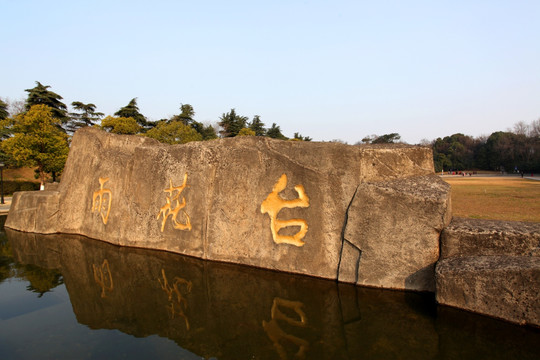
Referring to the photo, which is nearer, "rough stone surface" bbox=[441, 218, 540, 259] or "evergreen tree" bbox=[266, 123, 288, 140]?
"rough stone surface" bbox=[441, 218, 540, 259]

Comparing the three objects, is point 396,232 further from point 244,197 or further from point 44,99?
point 44,99

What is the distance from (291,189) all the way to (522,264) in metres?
3.14

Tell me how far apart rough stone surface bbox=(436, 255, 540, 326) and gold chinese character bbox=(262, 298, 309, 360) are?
1.73m

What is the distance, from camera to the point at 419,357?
2.91 meters

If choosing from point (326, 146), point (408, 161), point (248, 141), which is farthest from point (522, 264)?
point (248, 141)

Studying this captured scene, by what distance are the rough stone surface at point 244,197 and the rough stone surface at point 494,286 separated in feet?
1.73

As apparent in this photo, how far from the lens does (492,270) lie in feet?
11.4

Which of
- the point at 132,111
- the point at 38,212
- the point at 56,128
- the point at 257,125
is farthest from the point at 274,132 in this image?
the point at 38,212

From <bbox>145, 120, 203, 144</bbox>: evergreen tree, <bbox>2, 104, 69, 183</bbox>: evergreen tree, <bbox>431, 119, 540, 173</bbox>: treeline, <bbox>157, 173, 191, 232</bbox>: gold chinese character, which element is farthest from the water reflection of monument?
<bbox>431, 119, 540, 173</bbox>: treeline

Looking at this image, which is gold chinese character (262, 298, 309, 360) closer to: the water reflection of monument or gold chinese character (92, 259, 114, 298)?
the water reflection of monument

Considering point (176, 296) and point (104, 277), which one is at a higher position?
point (104, 277)

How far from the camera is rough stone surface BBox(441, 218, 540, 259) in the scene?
3795mm

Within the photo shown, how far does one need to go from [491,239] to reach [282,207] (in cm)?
294

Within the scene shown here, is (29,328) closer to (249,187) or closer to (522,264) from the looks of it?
(249,187)
